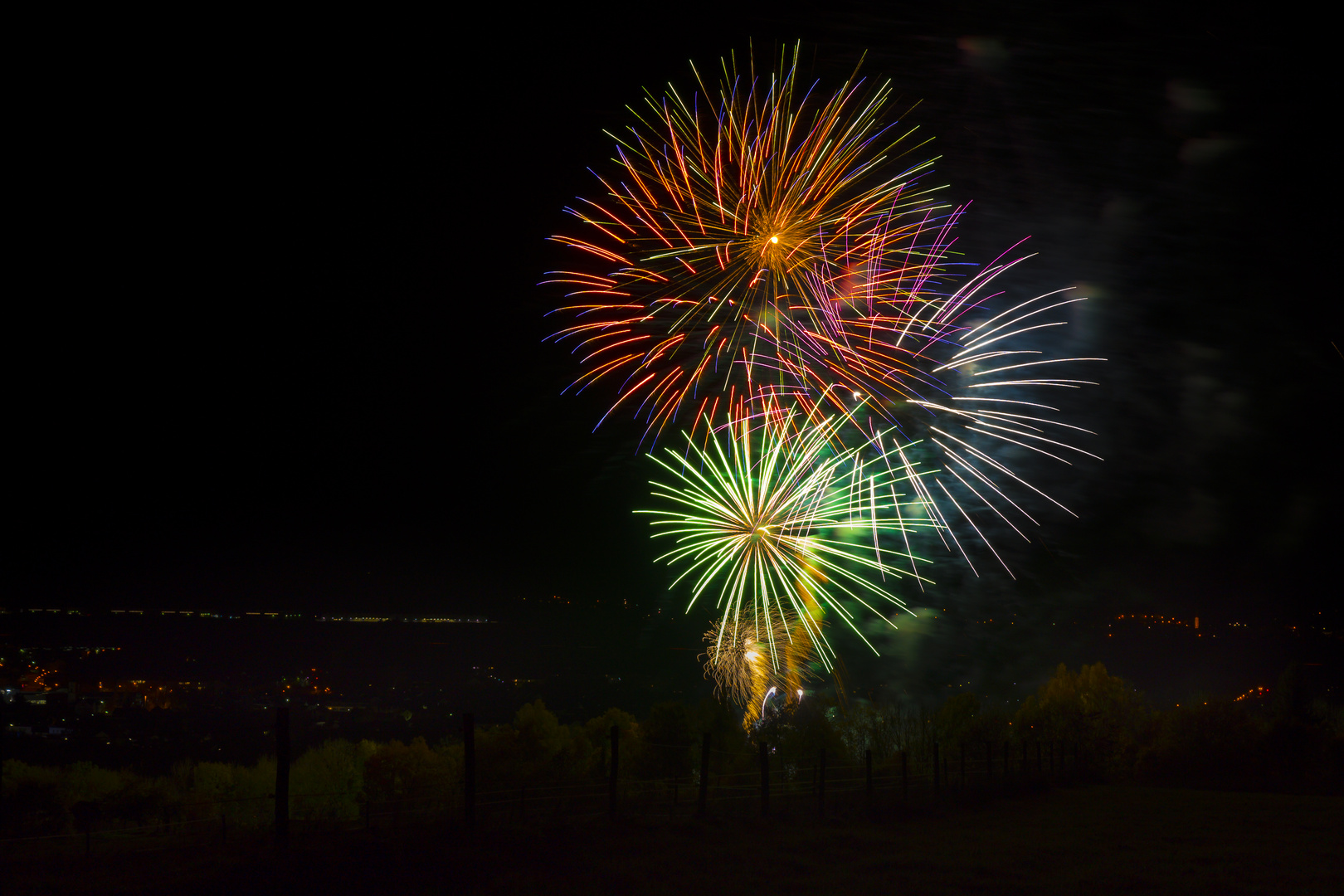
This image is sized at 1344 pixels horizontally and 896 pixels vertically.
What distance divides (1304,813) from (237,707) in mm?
77047

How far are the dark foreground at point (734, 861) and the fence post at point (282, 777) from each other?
0.21m

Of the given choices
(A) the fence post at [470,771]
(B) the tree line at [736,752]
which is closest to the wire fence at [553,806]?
(A) the fence post at [470,771]

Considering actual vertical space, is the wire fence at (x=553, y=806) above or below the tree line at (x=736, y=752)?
above

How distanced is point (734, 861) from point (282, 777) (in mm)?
4939

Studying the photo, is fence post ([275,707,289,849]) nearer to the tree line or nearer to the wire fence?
the wire fence

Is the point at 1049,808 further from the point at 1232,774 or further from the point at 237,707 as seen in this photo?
the point at 237,707

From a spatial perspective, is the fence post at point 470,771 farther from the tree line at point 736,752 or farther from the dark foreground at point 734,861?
the tree line at point 736,752

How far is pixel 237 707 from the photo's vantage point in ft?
245

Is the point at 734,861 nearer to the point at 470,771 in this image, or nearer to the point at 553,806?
the point at 470,771

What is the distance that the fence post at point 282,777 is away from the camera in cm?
693

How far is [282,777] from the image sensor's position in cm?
708

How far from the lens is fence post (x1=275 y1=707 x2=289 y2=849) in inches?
273

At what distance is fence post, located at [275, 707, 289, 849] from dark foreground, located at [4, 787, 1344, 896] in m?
0.21

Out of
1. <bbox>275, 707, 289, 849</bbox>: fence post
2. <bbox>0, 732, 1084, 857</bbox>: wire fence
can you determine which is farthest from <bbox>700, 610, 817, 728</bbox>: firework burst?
<bbox>275, 707, 289, 849</bbox>: fence post
